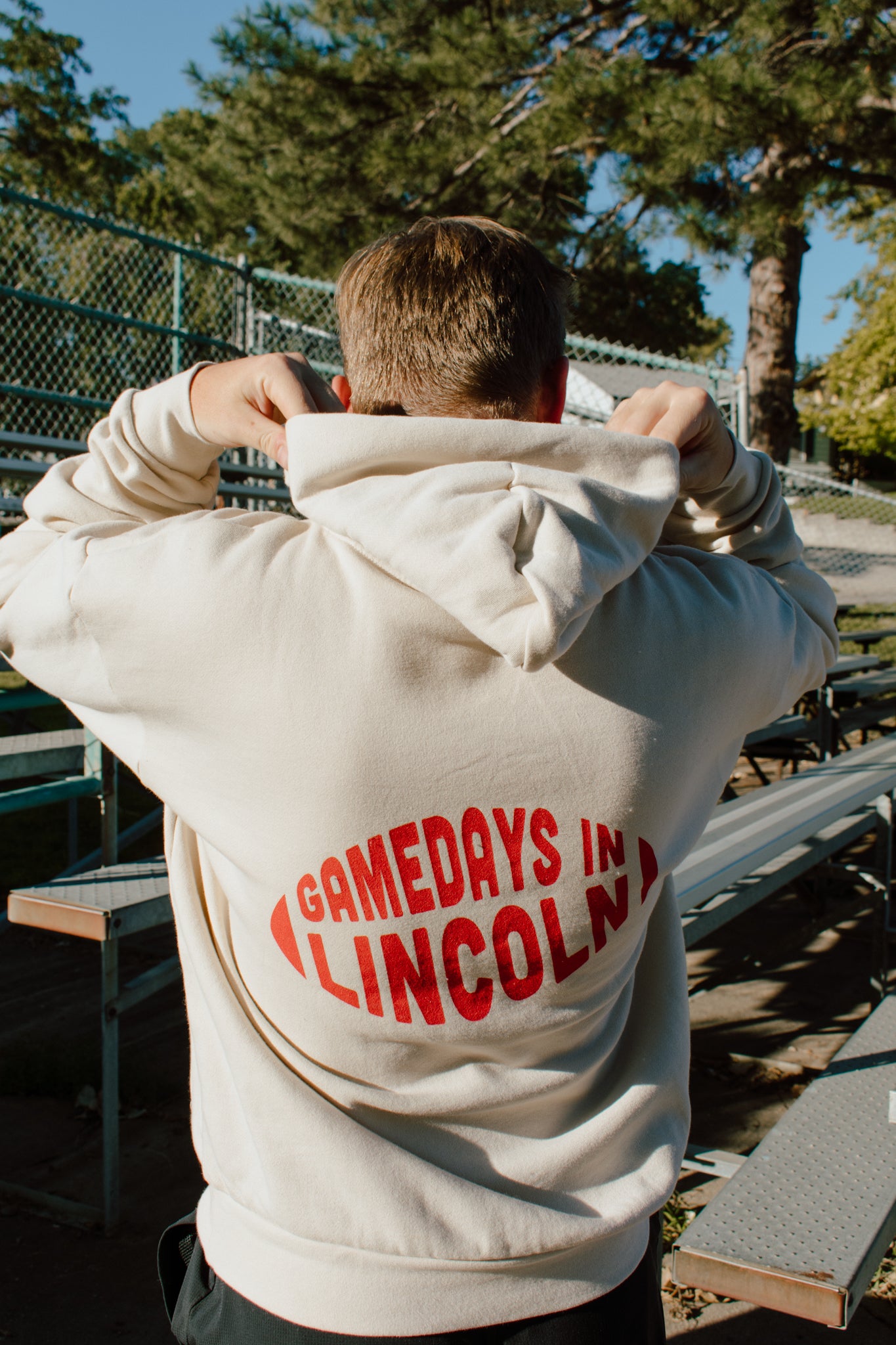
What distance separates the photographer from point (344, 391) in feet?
3.47

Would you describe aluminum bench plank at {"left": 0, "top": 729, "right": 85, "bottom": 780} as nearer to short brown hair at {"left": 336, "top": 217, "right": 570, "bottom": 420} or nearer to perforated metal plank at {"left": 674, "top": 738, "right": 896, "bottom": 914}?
perforated metal plank at {"left": 674, "top": 738, "right": 896, "bottom": 914}

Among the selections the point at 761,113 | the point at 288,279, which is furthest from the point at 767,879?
the point at 761,113

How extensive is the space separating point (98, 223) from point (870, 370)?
61.6 ft

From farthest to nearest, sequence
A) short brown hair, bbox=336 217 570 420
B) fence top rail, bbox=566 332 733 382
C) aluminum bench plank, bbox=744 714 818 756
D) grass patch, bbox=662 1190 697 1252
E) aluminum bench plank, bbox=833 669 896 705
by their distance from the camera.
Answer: fence top rail, bbox=566 332 733 382 → aluminum bench plank, bbox=833 669 896 705 → aluminum bench plank, bbox=744 714 818 756 → grass patch, bbox=662 1190 697 1252 → short brown hair, bbox=336 217 570 420

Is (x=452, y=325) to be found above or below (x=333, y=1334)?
above

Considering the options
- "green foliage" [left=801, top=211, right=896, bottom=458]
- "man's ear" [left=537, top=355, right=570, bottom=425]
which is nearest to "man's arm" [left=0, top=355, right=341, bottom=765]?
"man's ear" [left=537, top=355, right=570, bottom=425]

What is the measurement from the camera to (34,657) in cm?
92

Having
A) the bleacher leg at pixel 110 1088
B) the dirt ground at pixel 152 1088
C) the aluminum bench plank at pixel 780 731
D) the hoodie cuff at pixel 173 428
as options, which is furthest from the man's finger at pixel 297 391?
the aluminum bench plank at pixel 780 731

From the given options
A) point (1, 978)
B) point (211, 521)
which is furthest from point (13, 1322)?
point (211, 521)

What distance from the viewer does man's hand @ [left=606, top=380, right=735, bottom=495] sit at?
1.09m

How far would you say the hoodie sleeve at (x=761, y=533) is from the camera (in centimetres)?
117

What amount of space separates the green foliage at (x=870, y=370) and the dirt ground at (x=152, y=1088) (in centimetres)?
1836

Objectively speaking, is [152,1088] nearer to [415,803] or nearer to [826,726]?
[415,803]

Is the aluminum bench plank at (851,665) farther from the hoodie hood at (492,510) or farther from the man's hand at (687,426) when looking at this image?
the hoodie hood at (492,510)
